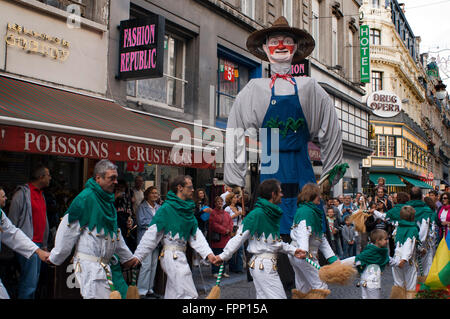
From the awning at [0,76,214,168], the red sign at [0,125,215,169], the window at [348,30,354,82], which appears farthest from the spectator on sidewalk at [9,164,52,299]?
the window at [348,30,354,82]

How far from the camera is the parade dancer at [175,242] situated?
4.66 m

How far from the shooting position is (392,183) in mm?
37906

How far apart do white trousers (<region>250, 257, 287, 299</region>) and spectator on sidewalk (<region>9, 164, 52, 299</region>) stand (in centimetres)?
306

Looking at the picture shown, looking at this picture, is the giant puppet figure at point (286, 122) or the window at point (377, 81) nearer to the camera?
the giant puppet figure at point (286, 122)

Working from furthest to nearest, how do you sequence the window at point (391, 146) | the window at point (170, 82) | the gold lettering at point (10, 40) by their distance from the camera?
the window at point (391, 146) < the window at point (170, 82) < the gold lettering at point (10, 40)

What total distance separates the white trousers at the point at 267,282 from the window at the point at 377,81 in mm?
38337

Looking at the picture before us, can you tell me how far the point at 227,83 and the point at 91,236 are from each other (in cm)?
1165

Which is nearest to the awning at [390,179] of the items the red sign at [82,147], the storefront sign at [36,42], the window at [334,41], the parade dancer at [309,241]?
the window at [334,41]

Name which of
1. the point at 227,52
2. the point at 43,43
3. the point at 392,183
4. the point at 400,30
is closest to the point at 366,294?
the point at 43,43

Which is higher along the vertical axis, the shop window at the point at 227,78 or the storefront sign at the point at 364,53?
the storefront sign at the point at 364,53

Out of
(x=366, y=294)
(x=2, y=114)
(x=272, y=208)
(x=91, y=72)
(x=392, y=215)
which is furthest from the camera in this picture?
(x=91, y=72)

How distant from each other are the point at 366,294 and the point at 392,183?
3438 centimetres

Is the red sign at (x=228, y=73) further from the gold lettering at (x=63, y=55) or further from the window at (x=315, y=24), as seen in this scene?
the window at (x=315, y=24)
